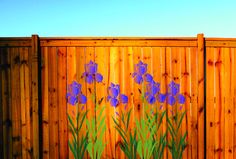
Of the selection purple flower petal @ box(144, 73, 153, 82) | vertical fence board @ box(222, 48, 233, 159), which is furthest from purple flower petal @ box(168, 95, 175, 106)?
vertical fence board @ box(222, 48, 233, 159)

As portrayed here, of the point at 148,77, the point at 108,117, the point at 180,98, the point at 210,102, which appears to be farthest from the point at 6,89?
the point at 210,102

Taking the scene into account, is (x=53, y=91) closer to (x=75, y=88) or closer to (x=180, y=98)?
(x=75, y=88)

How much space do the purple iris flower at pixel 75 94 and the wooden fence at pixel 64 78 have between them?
0.06 meters

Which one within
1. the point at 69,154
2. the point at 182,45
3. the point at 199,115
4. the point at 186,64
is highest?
the point at 182,45

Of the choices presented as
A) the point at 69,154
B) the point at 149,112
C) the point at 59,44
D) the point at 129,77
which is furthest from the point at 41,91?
the point at 149,112

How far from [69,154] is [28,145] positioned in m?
0.60

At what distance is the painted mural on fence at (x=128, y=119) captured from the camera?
171 inches

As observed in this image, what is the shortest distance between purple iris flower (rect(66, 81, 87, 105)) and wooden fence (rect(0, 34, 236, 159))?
2.3 inches

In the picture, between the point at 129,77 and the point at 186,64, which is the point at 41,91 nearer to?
the point at 129,77

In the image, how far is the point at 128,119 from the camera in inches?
171

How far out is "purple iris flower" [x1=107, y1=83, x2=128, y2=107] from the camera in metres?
4.34

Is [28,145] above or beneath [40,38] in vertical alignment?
beneath

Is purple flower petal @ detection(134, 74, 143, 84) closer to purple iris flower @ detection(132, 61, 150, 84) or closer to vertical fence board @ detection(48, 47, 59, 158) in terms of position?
purple iris flower @ detection(132, 61, 150, 84)

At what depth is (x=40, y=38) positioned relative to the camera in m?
4.40
